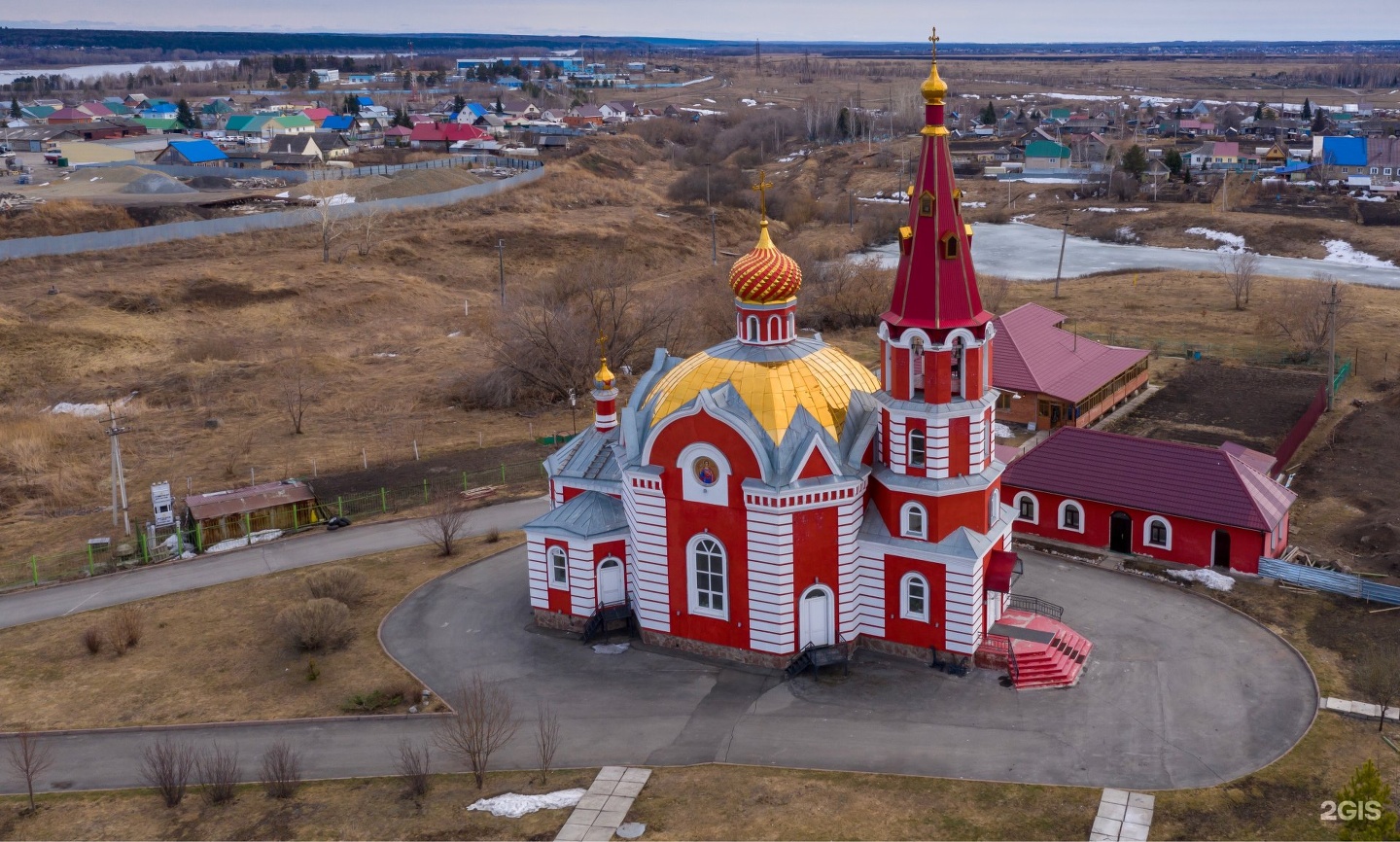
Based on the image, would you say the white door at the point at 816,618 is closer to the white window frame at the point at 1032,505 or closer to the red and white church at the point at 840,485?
the red and white church at the point at 840,485

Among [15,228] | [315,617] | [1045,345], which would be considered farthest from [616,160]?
[315,617]

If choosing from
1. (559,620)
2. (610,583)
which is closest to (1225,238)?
(610,583)

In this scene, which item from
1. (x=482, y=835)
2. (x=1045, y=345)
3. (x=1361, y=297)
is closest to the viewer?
(x=482, y=835)

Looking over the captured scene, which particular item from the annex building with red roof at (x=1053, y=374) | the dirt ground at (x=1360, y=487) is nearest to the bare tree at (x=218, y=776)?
the dirt ground at (x=1360, y=487)

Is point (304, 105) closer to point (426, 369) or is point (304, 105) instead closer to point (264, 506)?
point (426, 369)

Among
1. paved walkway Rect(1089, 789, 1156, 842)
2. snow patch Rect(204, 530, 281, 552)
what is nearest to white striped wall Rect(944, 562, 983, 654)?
paved walkway Rect(1089, 789, 1156, 842)

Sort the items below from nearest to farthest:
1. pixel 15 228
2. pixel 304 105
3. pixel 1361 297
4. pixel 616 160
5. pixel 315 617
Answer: pixel 315 617, pixel 1361 297, pixel 15 228, pixel 616 160, pixel 304 105

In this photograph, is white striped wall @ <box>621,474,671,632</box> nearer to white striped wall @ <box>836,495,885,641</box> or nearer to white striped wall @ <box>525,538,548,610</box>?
white striped wall @ <box>525,538,548,610</box>
